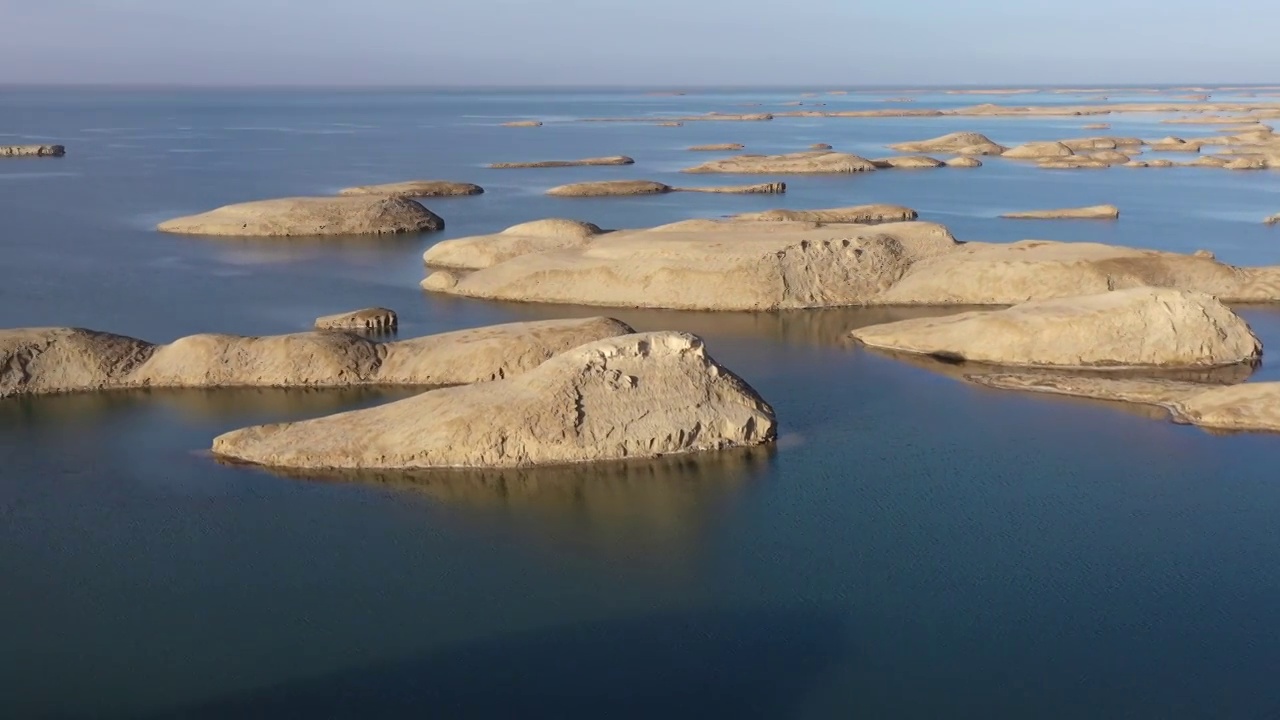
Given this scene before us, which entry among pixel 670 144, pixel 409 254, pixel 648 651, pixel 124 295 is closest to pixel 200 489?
pixel 648 651

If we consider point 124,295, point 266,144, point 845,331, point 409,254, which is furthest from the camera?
point 266,144

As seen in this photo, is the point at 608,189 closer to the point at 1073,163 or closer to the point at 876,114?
the point at 1073,163

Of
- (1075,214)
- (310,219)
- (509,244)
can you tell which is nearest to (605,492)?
(509,244)

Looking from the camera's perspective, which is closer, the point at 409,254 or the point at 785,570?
the point at 785,570

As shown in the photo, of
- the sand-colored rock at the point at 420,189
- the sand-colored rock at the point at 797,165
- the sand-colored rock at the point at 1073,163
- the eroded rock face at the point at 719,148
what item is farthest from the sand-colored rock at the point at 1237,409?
the eroded rock face at the point at 719,148

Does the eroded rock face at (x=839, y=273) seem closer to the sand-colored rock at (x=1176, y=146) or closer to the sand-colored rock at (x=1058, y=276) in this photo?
the sand-colored rock at (x=1058, y=276)

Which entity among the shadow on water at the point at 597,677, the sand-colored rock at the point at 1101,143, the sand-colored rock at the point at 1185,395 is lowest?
the shadow on water at the point at 597,677

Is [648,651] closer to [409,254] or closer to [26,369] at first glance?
[26,369]
